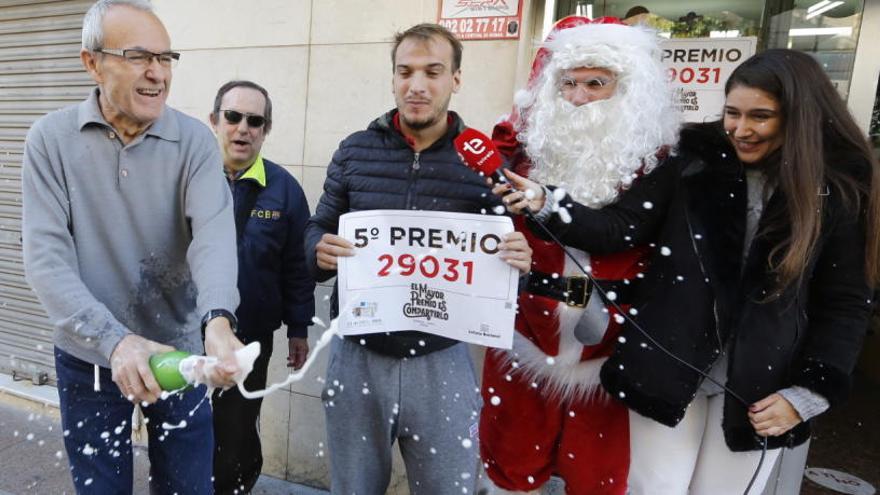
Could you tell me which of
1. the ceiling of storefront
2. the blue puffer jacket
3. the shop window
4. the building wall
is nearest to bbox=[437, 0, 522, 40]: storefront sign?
the building wall

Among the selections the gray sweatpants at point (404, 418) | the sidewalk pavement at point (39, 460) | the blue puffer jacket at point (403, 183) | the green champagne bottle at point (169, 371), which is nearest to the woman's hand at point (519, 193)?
the blue puffer jacket at point (403, 183)

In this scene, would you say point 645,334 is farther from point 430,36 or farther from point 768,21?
point 768,21

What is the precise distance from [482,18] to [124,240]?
214cm

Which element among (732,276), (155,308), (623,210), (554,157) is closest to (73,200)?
(155,308)

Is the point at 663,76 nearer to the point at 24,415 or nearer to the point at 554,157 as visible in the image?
the point at 554,157

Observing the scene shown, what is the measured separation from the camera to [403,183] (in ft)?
7.46

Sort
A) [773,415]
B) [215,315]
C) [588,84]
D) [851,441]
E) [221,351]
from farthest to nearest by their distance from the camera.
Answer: [851,441]
[588,84]
[773,415]
[215,315]
[221,351]

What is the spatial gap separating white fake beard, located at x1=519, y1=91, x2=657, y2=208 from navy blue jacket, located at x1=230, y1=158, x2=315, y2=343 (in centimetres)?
128

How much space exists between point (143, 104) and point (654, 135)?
192 cm

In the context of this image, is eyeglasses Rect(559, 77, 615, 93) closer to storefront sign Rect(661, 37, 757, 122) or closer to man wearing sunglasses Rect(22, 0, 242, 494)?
storefront sign Rect(661, 37, 757, 122)

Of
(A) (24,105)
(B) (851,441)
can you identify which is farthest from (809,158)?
(A) (24,105)

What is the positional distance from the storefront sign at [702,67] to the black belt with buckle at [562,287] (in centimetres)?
122

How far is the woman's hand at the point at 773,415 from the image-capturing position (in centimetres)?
199

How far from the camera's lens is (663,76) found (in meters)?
2.46
